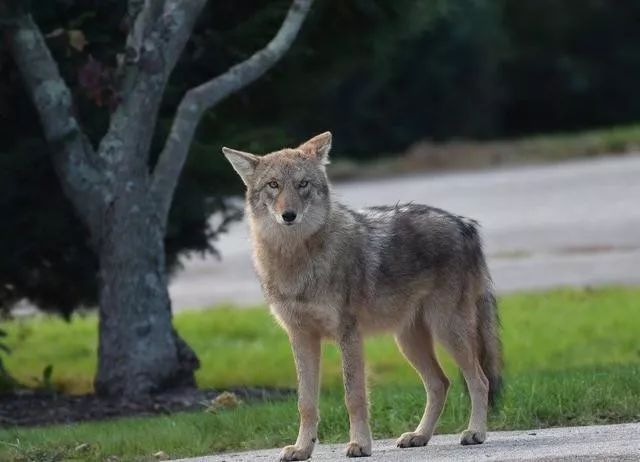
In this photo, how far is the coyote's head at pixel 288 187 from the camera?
861 centimetres

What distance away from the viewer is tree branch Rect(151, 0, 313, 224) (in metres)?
11.4

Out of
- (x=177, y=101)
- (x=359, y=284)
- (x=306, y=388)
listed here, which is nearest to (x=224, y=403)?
(x=306, y=388)

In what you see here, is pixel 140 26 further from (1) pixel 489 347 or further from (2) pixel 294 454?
(2) pixel 294 454

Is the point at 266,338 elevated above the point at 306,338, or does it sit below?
below

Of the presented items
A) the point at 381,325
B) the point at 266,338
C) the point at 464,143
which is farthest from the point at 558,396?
the point at 464,143

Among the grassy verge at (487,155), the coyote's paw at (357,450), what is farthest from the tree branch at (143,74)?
the grassy verge at (487,155)

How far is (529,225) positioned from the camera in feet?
79.2

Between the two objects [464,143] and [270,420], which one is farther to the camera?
[464,143]

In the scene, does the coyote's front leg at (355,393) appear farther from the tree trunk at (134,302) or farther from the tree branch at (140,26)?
the tree branch at (140,26)

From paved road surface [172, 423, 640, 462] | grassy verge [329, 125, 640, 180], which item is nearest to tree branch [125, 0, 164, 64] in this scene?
paved road surface [172, 423, 640, 462]

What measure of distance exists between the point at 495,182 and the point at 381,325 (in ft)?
66.6

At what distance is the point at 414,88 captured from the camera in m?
36.9

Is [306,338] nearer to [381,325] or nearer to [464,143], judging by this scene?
[381,325]

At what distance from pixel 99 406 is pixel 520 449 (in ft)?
13.7
